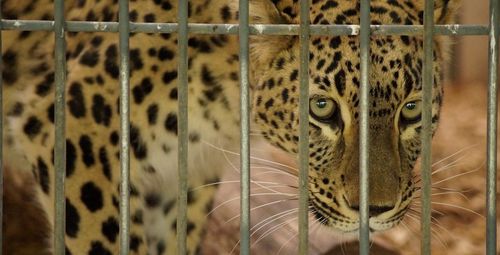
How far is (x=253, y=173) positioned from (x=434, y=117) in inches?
29.8

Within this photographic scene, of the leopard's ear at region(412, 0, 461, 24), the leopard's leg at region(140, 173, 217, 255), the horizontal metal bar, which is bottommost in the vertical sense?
the leopard's leg at region(140, 173, 217, 255)

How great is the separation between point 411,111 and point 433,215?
0.82 meters

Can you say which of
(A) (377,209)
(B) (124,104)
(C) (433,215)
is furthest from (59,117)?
(C) (433,215)

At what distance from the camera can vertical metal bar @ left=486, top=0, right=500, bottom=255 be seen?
144cm

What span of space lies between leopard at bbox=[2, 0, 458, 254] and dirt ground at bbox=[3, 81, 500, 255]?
0.54 metres

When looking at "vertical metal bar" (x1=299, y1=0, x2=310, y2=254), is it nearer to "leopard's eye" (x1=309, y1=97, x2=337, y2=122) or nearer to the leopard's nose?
the leopard's nose

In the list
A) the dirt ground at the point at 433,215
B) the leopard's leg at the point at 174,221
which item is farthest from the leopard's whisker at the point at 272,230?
the leopard's leg at the point at 174,221

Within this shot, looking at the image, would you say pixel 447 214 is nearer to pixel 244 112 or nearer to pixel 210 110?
pixel 210 110

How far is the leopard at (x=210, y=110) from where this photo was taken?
2.29 metres

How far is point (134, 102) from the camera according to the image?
2.35 m

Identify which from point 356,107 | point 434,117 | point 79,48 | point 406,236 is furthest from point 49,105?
point 406,236

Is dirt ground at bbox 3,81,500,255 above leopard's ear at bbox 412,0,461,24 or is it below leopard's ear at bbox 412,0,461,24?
below

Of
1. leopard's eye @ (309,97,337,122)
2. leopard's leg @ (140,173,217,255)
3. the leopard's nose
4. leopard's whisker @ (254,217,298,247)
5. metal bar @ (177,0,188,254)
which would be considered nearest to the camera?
metal bar @ (177,0,188,254)

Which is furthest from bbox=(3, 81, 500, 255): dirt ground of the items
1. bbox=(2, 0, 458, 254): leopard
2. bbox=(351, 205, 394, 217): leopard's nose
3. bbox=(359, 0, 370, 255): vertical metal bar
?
bbox=(359, 0, 370, 255): vertical metal bar
